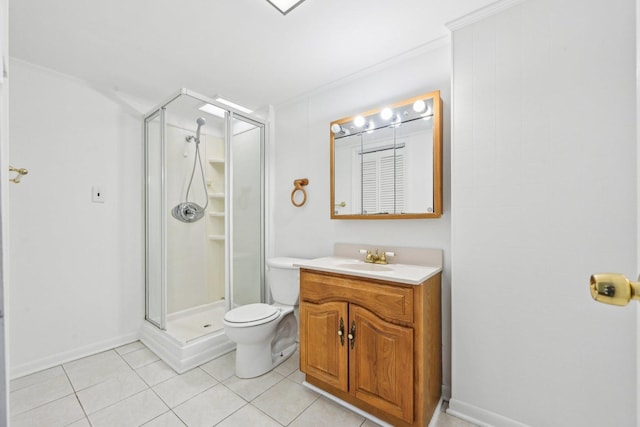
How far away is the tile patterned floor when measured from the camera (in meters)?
1.53

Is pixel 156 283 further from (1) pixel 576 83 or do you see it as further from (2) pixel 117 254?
(1) pixel 576 83

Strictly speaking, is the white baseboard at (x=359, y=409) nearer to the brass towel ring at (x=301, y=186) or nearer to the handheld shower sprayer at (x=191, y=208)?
the brass towel ring at (x=301, y=186)

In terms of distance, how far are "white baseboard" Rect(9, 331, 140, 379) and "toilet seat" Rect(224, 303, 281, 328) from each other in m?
1.20

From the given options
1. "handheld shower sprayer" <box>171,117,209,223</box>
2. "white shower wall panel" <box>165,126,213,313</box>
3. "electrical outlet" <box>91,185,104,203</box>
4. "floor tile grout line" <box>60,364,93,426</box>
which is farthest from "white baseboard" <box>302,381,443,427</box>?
"electrical outlet" <box>91,185,104,203</box>

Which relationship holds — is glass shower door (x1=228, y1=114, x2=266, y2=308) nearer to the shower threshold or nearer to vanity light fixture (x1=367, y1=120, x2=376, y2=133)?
the shower threshold

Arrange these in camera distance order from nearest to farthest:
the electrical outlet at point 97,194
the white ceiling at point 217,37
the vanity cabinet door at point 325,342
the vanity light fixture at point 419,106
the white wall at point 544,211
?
the white wall at point 544,211 → the white ceiling at point 217,37 → the vanity cabinet door at point 325,342 → the vanity light fixture at point 419,106 → the electrical outlet at point 97,194

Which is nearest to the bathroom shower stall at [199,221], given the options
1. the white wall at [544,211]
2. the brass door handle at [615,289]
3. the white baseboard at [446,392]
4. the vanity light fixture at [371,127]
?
the vanity light fixture at [371,127]

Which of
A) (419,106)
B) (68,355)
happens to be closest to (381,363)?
(419,106)

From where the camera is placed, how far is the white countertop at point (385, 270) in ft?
4.66

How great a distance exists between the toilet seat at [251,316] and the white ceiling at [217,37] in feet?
6.16

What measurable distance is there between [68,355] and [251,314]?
1530mm

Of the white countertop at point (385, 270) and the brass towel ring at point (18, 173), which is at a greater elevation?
the brass towel ring at point (18, 173)

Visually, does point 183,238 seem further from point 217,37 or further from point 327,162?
point 217,37

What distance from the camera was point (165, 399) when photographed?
171 centimetres
